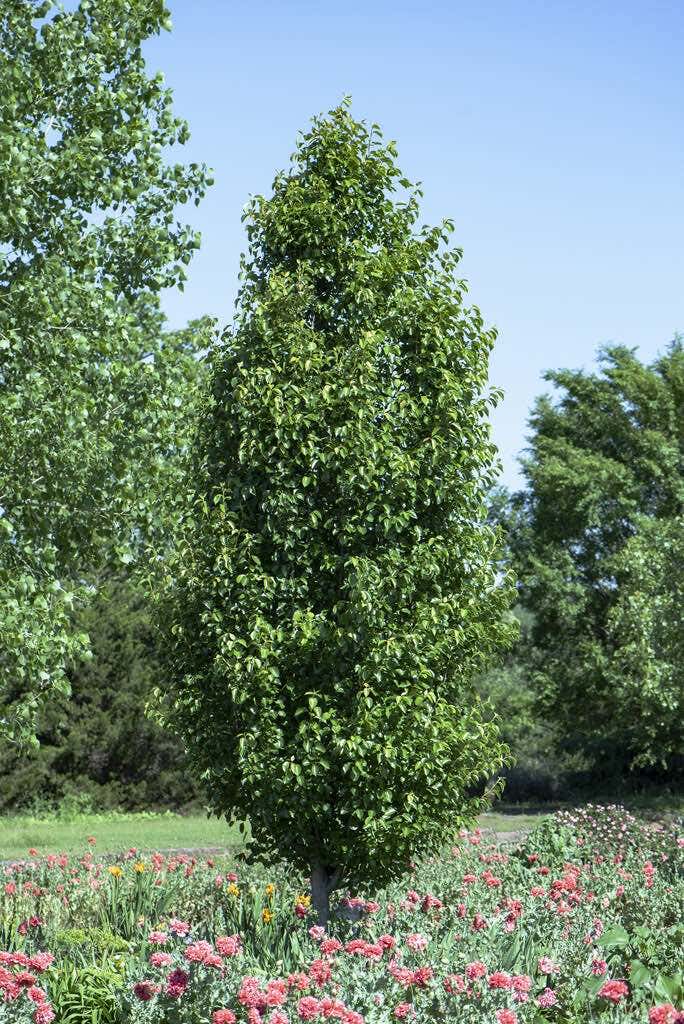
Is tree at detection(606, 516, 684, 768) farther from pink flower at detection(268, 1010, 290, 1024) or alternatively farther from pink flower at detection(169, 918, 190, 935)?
pink flower at detection(268, 1010, 290, 1024)

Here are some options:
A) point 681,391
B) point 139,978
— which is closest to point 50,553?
point 139,978

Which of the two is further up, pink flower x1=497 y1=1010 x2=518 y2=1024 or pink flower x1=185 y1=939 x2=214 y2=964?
pink flower x1=185 y1=939 x2=214 y2=964

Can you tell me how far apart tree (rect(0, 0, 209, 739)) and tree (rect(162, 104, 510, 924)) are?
4.92 feet

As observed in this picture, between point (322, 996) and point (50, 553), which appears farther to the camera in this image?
point (50, 553)

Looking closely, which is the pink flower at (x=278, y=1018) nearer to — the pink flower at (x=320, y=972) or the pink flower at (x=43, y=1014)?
the pink flower at (x=320, y=972)

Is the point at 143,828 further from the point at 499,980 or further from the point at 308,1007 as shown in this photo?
the point at 308,1007

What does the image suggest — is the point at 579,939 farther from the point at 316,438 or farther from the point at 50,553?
the point at 50,553

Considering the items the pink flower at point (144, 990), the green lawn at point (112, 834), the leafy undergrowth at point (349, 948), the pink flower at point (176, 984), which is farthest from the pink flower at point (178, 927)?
the green lawn at point (112, 834)

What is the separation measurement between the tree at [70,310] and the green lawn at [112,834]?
6.93 meters

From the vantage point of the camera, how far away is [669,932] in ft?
25.3

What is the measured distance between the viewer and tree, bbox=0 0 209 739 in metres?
9.77

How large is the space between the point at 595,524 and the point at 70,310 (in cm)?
2453

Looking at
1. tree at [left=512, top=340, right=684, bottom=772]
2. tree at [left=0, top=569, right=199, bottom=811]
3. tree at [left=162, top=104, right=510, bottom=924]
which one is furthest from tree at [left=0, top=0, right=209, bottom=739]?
tree at [left=512, top=340, right=684, bottom=772]

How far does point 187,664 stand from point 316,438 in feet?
6.78
